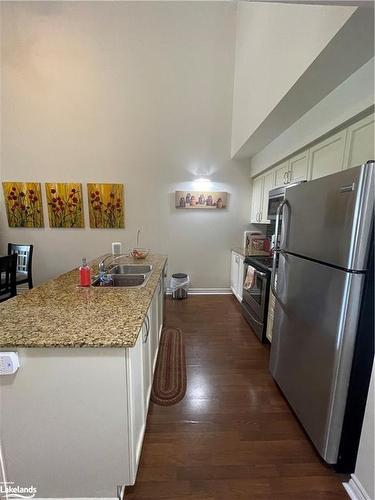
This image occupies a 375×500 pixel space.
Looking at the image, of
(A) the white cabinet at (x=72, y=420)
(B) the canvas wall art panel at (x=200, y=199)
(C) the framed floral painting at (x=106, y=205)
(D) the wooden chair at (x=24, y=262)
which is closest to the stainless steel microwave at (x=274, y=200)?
(B) the canvas wall art panel at (x=200, y=199)

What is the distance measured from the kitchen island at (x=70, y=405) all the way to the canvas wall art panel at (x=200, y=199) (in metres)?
3.03

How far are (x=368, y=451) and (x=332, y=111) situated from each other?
2.12m

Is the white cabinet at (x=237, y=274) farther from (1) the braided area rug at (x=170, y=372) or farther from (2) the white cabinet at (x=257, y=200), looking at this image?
(1) the braided area rug at (x=170, y=372)

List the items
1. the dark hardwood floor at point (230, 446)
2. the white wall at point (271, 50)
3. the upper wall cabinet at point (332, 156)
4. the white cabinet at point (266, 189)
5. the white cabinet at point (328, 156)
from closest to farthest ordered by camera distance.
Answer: the dark hardwood floor at point (230, 446) → the white wall at point (271, 50) → the upper wall cabinet at point (332, 156) → the white cabinet at point (328, 156) → the white cabinet at point (266, 189)

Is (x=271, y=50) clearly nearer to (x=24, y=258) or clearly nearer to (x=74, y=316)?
(x=74, y=316)

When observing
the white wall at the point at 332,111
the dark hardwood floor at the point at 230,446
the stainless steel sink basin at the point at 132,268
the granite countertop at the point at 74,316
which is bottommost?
the dark hardwood floor at the point at 230,446

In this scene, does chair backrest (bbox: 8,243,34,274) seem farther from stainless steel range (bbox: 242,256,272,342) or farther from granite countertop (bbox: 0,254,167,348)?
stainless steel range (bbox: 242,256,272,342)

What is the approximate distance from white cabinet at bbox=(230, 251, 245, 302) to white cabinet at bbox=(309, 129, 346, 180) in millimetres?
1580

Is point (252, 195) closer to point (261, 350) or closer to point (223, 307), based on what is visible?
point (223, 307)

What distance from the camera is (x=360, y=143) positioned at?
1467mm

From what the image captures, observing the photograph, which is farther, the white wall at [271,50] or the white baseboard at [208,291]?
the white baseboard at [208,291]

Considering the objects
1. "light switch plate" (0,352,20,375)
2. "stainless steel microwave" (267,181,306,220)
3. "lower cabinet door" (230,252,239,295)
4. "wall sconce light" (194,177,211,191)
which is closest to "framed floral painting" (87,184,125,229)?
"wall sconce light" (194,177,211,191)

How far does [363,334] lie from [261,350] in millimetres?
1425

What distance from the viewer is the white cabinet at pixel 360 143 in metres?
1.38
